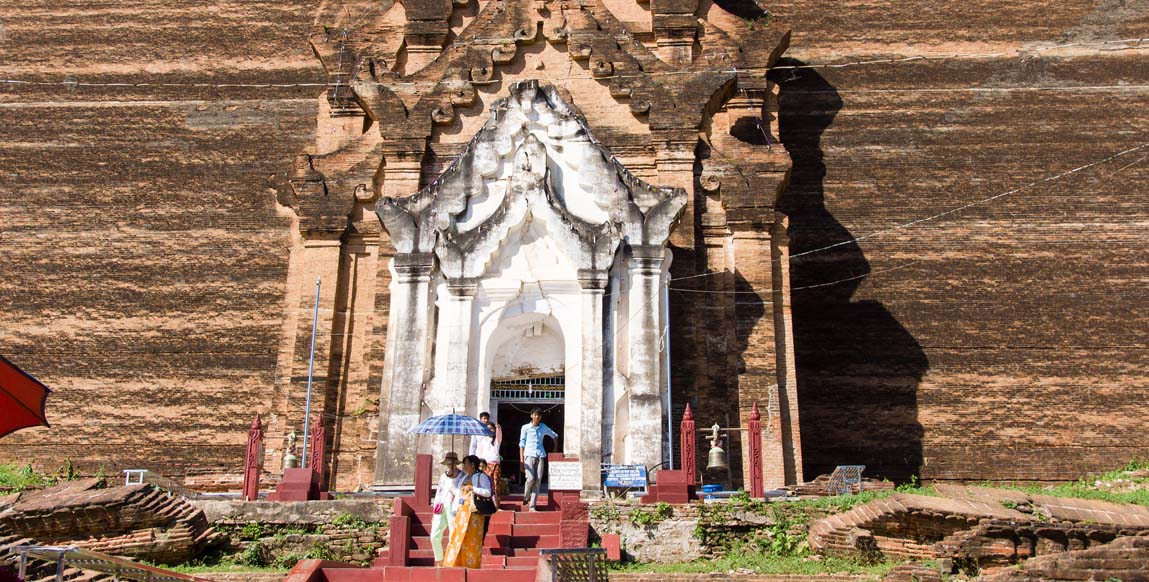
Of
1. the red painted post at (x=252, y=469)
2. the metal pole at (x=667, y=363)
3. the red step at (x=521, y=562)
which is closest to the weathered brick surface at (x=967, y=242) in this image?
the metal pole at (x=667, y=363)

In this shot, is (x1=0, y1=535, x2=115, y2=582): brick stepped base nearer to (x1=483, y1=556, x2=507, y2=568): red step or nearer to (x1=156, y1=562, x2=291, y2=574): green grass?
(x1=156, y1=562, x2=291, y2=574): green grass

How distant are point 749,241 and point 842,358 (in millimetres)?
4497

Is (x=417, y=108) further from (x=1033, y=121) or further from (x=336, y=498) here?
(x=1033, y=121)

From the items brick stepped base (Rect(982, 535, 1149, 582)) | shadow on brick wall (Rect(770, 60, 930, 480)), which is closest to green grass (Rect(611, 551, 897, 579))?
brick stepped base (Rect(982, 535, 1149, 582))

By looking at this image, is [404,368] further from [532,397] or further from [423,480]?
[423,480]

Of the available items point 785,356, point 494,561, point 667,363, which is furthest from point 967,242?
point 494,561

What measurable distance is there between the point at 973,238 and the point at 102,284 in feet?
60.2

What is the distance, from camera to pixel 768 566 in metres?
15.5

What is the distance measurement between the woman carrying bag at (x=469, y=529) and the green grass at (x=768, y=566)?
5.85ft

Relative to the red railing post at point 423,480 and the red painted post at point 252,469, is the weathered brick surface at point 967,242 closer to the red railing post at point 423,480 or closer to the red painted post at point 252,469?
the red railing post at point 423,480

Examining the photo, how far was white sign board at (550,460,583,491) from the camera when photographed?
54.6 feet

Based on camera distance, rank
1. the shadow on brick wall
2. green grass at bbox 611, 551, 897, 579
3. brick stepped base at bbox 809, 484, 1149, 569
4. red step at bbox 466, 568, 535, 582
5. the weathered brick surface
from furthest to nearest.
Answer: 1. the weathered brick surface
2. the shadow on brick wall
3. brick stepped base at bbox 809, 484, 1149, 569
4. green grass at bbox 611, 551, 897, 579
5. red step at bbox 466, 568, 535, 582

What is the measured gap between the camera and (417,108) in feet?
76.6

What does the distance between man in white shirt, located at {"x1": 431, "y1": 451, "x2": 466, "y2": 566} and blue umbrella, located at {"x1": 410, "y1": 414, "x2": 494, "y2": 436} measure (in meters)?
2.41
